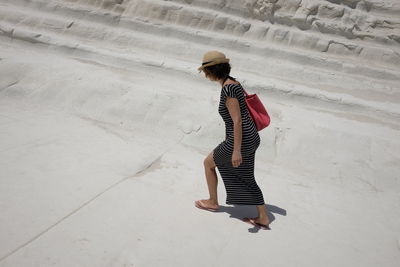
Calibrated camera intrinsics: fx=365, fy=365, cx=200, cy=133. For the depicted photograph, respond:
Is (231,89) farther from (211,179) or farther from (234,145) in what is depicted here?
(211,179)

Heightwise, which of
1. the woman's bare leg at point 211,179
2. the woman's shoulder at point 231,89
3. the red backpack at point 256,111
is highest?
the woman's shoulder at point 231,89

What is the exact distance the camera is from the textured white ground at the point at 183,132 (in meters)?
2.57

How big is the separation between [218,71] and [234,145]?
0.54m

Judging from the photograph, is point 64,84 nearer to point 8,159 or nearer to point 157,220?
point 8,159

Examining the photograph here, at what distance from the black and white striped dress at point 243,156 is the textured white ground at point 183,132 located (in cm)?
26

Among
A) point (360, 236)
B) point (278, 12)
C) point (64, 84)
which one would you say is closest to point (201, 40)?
point (278, 12)

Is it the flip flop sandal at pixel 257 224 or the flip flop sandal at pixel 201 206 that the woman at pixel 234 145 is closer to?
the flip flop sandal at pixel 257 224

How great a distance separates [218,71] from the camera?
2625 millimetres

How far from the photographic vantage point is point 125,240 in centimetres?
246

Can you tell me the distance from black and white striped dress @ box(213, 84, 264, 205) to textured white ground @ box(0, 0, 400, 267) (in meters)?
0.26

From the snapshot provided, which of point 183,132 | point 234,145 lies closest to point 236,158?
point 234,145

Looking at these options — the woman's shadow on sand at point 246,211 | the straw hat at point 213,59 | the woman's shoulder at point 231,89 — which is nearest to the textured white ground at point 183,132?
the woman's shadow on sand at point 246,211

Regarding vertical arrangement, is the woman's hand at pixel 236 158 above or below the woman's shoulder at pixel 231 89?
below

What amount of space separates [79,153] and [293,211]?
7.07ft
